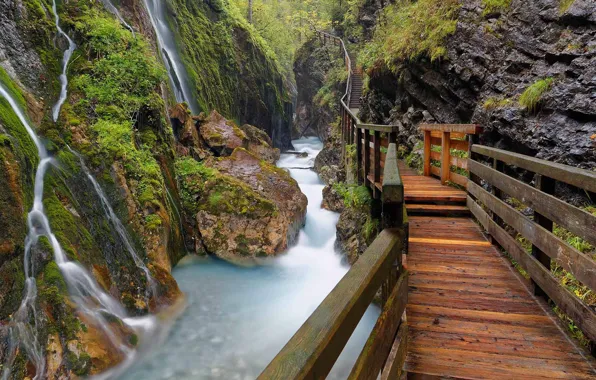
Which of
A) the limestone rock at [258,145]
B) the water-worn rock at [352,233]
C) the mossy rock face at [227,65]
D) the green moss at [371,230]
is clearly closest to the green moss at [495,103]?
the water-worn rock at [352,233]

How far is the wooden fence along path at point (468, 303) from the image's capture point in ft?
4.93

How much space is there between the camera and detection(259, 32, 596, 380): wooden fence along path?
4.93 feet

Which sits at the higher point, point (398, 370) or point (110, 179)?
point (110, 179)

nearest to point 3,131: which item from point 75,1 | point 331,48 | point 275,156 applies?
point 75,1

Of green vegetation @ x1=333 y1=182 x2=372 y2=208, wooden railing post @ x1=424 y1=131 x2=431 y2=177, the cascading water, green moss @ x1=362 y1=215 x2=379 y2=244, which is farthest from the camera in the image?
the cascading water

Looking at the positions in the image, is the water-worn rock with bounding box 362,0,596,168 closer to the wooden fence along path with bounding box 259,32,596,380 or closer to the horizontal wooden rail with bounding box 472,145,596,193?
the wooden fence along path with bounding box 259,32,596,380

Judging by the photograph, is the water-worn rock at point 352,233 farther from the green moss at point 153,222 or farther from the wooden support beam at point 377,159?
the green moss at point 153,222

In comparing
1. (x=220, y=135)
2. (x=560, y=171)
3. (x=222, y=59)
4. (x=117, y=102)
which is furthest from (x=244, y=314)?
(x=222, y=59)

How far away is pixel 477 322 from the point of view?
3.01m

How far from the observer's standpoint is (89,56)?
8891 mm

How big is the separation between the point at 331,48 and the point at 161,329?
27177 mm

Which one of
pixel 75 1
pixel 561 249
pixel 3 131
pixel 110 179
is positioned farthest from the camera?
pixel 75 1

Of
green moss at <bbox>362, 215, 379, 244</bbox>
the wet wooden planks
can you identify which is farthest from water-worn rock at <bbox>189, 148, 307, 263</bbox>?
the wet wooden planks

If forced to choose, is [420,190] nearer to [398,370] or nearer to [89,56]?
[398,370]
